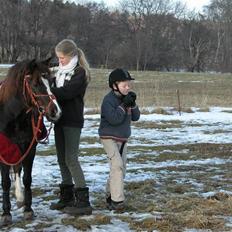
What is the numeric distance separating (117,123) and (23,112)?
1.12 m

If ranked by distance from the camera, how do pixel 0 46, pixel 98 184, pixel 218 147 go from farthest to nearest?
pixel 0 46 → pixel 218 147 → pixel 98 184

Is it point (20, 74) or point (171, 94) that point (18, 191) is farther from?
point (171, 94)

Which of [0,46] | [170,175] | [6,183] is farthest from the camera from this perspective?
[0,46]

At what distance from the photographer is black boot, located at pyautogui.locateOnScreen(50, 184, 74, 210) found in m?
6.16

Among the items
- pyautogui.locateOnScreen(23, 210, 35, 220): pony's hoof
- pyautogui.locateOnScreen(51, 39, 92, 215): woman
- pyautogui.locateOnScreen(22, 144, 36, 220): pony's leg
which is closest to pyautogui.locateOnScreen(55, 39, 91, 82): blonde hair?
pyautogui.locateOnScreen(51, 39, 92, 215): woman

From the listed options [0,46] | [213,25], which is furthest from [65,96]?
[213,25]

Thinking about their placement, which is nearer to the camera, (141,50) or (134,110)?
(134,110)

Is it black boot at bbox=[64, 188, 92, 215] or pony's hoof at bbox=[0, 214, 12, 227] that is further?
black boot at bbox=[64, 188, 92, 215]

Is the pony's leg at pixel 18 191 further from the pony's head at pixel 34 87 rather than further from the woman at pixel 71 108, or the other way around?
the pony's head at pixel 34 87

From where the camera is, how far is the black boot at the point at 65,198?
6156 millimetres

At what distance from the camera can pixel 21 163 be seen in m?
5.75

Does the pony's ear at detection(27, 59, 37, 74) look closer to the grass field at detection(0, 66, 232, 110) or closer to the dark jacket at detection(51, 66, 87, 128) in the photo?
the dark jacket at detection(51, 66, 87, 128)

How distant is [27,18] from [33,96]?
3095 inches

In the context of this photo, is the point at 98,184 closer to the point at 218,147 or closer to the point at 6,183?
the point at 6,183
